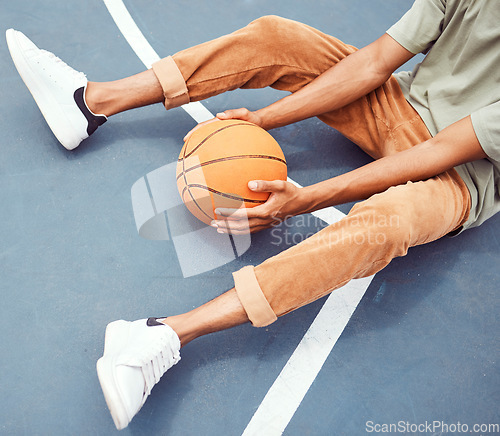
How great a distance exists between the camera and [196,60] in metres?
2.03

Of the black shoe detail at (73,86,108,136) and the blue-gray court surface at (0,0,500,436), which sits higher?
the black shoe detail at (73,86,108,136)

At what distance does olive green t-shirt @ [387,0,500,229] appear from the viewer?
1.82m

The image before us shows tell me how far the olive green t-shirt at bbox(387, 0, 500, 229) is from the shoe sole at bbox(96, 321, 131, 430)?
1.49m

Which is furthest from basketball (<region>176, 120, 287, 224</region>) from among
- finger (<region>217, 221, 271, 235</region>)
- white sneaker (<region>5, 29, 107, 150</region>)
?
white sneaker (<region>5, 29, 107, 150</region>)

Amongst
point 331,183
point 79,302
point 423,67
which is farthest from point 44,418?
point 423,67

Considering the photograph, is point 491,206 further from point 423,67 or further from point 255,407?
point 255,407

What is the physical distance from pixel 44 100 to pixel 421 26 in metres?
1.70

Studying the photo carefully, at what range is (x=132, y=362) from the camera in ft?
5.39

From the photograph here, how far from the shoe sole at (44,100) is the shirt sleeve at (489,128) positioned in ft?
5.64

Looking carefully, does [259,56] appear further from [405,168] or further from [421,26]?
[405,168]

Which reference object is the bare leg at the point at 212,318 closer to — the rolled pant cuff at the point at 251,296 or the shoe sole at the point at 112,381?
the rolled pant cuff at the point at 251,296

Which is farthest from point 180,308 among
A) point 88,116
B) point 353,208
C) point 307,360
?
point 88,116

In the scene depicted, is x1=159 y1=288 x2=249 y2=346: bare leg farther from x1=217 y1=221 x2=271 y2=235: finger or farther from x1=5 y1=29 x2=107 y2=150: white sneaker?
x1=5 y1=29 x2=107 y2=150: white sneaker

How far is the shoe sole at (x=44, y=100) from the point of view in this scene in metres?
2.08
